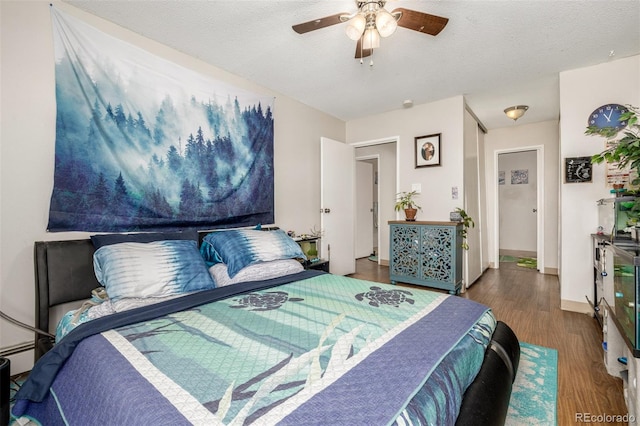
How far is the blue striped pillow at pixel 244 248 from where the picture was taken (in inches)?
82.1

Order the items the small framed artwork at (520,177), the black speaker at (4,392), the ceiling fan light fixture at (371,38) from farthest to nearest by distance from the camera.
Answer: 1. the small framed artwork at (520,177)
2. the ceiling fan light fixture at (371,38)
3. the black speaker at (4,392)

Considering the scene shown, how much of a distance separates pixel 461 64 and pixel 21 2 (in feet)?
11.3

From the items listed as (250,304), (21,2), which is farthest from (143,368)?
(21,2)

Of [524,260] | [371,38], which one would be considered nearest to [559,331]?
[371,38]

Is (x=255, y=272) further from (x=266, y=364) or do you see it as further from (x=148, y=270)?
(x=266, y=364)

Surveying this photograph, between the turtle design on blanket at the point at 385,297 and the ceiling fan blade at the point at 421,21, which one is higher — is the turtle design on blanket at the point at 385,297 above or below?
below

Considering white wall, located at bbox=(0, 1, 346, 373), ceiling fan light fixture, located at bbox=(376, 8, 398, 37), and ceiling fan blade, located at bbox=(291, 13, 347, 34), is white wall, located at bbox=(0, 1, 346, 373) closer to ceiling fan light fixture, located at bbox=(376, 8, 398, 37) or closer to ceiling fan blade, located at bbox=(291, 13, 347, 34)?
ceiling fan blade, located at bbox=(291, 13, 347, 34)

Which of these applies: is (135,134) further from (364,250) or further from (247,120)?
(364,250)

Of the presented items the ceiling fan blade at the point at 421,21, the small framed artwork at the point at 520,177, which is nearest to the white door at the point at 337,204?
the ceiling fan blade at the point at 421,21

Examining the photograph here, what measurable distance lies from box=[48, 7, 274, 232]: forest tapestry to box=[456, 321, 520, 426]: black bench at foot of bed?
235cm

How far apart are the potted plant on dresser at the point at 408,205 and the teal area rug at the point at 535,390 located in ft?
6.55

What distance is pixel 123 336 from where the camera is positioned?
1.16 m

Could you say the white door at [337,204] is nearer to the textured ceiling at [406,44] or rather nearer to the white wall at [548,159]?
the textured ceiling at [406,44]

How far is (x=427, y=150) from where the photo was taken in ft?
12.8
